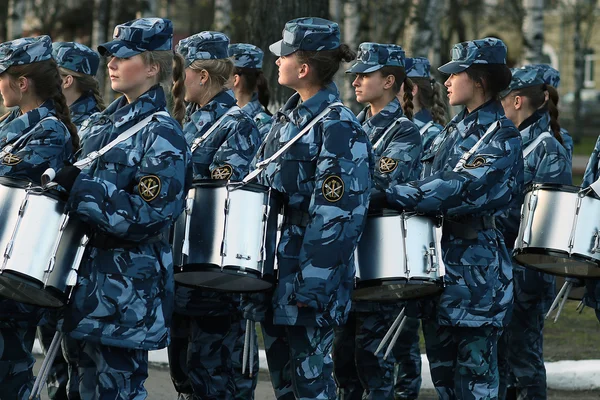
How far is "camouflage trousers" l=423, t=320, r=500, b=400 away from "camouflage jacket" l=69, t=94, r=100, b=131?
7.95 feet

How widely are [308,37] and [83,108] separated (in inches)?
89.4

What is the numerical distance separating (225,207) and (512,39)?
37.9 meters

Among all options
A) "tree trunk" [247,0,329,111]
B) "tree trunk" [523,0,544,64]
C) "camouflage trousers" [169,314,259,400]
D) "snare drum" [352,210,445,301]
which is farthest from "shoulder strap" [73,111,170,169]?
"tree trunk" [523,0,544,64]

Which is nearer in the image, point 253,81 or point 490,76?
point 490,76

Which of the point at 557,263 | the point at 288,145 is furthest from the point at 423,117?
the point at 288,145

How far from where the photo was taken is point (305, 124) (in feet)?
17.9

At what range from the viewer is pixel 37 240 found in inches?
188

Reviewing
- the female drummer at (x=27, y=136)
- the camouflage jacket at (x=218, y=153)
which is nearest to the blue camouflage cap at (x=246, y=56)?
the camouflage jacket at (x=218, y=153)

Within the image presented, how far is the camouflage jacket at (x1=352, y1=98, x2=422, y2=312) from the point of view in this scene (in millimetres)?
6777

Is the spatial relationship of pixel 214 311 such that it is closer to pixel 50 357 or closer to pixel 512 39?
pixel 50 357

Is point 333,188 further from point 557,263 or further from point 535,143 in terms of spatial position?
point 535,143

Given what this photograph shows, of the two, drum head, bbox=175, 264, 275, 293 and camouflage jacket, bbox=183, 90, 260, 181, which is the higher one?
camouflage jacket, bbox=183, 90, 260, 181

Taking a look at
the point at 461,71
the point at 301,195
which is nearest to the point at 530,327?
the point at 461,71

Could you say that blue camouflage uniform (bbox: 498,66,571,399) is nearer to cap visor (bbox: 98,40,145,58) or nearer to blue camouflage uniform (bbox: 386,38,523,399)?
blue camouflage uniform (bbox: 386,38,523,399)
